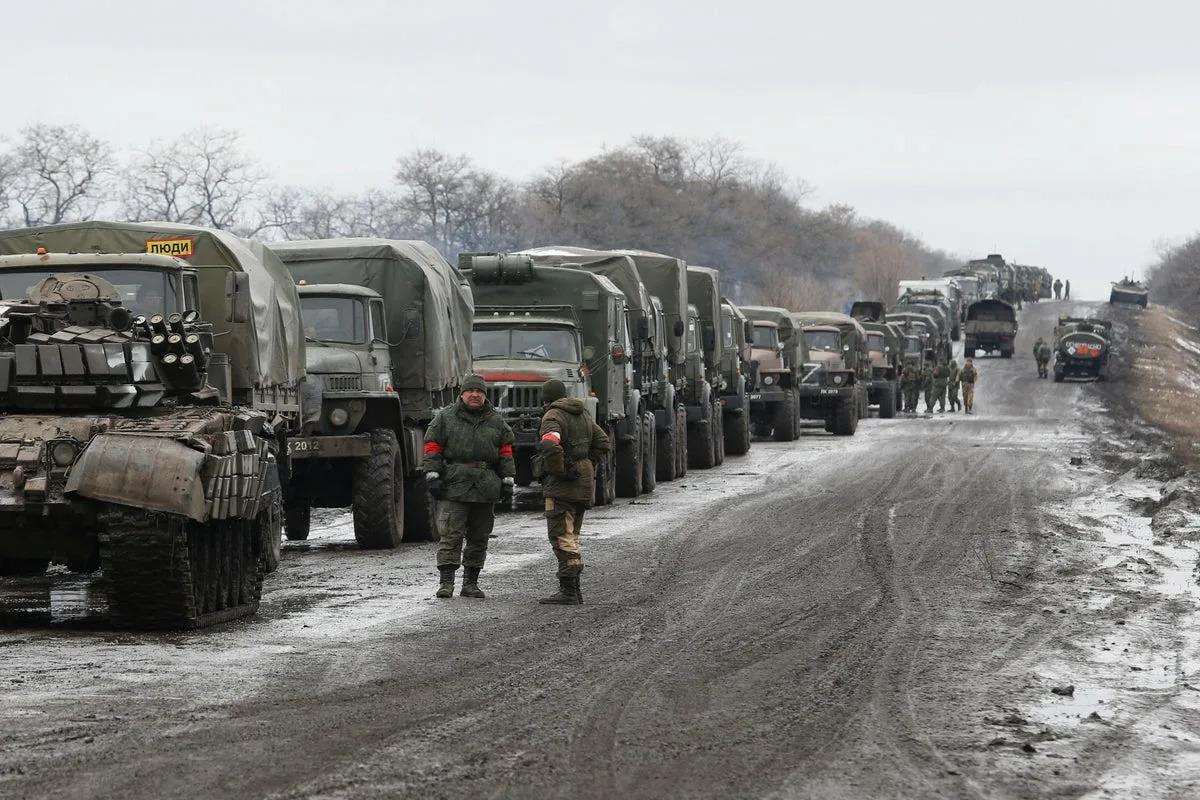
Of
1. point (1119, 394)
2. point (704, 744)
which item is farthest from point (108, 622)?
point (1119, 394)

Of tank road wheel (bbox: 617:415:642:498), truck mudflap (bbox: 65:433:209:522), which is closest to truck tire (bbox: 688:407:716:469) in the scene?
tank road wheel (bbox: 617:415:642:498)

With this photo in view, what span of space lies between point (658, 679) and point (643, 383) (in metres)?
16.3

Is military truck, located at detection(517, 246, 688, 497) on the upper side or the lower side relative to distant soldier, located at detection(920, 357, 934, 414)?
upper

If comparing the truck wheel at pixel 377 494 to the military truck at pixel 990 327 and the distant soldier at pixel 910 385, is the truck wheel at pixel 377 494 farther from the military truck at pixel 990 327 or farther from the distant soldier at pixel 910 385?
the military truck at pixel 990 327

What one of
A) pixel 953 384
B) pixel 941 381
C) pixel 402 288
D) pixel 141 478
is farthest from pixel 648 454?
pixel 953 384

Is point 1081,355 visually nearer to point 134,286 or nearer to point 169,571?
point 134,286

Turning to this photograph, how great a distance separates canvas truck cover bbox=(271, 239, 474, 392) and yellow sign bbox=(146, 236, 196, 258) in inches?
174

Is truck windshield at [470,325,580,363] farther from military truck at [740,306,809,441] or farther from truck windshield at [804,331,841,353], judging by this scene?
truck windshield at [804,331,841,353]

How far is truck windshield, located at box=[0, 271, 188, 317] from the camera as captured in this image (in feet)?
43.4

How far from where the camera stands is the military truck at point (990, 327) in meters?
75.3

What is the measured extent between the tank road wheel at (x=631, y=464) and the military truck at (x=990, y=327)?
5182 centimetres

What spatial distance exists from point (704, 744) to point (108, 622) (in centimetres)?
503

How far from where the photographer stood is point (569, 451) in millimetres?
13461

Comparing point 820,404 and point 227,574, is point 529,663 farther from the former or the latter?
point 820,404
